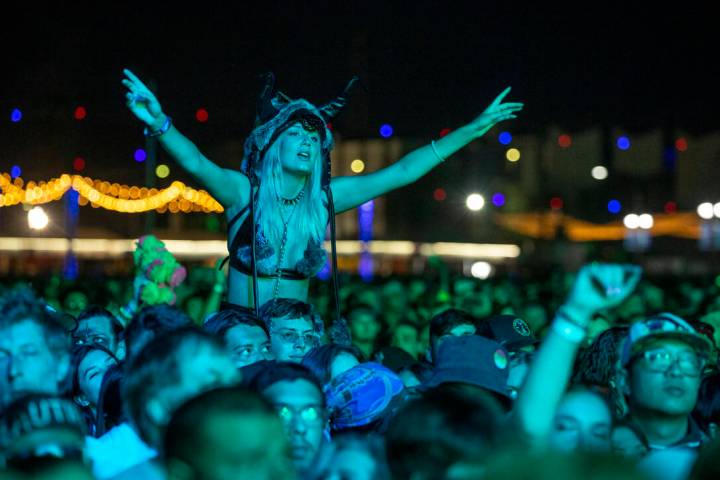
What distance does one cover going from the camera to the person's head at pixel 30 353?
11.6ft

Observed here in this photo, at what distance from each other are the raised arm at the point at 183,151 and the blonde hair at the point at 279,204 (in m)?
0.12

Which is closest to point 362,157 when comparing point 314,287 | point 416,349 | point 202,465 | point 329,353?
point 314,287

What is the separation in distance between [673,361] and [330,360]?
4.87 ft

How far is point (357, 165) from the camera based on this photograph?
128 ft

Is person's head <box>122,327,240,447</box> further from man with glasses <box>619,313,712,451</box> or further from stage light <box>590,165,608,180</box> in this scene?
stage light <box>590,165,608,180</box>

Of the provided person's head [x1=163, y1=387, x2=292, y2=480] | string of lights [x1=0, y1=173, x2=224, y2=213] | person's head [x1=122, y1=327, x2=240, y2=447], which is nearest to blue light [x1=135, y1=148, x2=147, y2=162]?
string of lights [x1=0, y1=173, x2=224, y2=213]

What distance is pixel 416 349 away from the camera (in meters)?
8.36

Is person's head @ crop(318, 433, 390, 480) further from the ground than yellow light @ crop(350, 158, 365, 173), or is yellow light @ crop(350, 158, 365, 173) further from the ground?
yellow light @ crop(350, 158, 365, 173)

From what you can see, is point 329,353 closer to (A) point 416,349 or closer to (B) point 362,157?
(A) point 416,349

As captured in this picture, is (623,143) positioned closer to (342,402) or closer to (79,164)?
(79,164)

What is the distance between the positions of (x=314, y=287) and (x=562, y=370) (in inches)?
459

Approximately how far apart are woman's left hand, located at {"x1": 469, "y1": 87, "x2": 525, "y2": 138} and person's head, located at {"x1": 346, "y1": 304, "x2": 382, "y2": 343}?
2.64 metres

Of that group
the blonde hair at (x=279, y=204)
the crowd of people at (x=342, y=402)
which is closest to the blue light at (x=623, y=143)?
the blonde hair at (x=279, y=204)

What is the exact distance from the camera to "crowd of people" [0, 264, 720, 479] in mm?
2465
